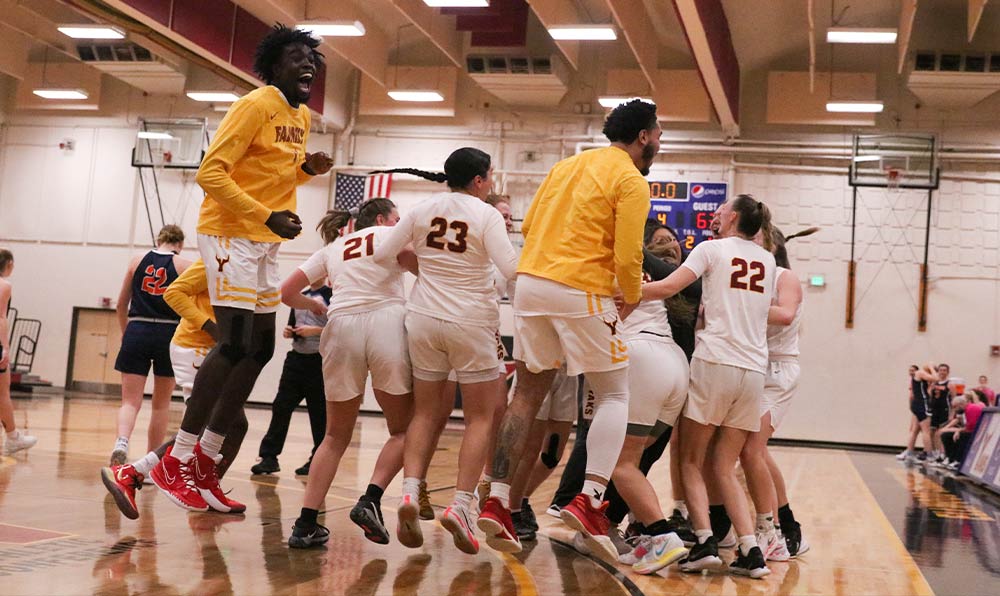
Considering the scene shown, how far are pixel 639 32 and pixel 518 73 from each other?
2754mm

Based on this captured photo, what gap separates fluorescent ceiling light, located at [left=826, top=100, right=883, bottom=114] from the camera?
671 inches

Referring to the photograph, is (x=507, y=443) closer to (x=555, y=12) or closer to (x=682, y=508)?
(x=682, y=508)

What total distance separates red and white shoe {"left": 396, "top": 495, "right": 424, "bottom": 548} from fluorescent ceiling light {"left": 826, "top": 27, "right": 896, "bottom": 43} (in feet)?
40.7

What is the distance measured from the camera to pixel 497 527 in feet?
13.8

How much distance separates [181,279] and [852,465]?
10717 mm

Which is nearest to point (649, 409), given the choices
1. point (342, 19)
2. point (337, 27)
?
point (337, 27)

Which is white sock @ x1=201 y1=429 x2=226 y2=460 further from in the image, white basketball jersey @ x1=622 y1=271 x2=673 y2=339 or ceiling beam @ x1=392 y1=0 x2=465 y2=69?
ceiling beam @ x1=392 y1=0 x2=465 y2=69

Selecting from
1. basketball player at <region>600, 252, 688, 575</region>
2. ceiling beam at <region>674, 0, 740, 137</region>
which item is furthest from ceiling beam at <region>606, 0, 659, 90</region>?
basketball player at <region>600, 252, 688, 575</region>

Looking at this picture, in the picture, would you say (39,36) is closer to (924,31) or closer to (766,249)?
(924,31)

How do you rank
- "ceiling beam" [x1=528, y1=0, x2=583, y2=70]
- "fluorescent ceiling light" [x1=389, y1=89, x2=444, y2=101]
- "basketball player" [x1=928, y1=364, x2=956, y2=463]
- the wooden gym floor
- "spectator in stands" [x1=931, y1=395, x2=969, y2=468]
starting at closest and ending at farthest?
the wooden gym floor → "ceiling beam" [x1=528, y1=0, x2=583, y2=70] → "spectator in stands" [x1=931, y1=395, x2=969, y2=468] → "basketball player" [x1=928, y1=364, x2=956, y2=463] → "fluorescent ceiling light" [x1=389, y1=89, x2=444, y2=101]

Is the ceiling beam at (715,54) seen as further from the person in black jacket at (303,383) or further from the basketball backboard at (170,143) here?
the basketball backboard at (170,143)

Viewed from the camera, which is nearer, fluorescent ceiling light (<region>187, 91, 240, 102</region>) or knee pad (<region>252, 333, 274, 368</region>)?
knee pad (<region>252, 333, 274, 368</region>)

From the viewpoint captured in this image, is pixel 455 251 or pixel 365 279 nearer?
pixel 455 251

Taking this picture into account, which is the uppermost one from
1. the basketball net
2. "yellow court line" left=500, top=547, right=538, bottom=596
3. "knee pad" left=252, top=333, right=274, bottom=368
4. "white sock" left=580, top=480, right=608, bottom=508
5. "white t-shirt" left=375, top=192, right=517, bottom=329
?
the basketball net
